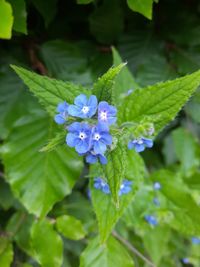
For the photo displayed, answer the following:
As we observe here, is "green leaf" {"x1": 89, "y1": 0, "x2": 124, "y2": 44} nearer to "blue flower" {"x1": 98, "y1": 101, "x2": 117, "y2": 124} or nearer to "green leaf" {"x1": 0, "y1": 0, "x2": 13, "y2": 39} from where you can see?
"green leaf" {"x1": 0, "y1": 0, "x2": 13, "y2": 39}

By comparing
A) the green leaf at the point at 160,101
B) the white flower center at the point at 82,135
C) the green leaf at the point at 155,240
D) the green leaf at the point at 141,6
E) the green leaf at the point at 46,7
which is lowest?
the green leaf at the point at 155,240

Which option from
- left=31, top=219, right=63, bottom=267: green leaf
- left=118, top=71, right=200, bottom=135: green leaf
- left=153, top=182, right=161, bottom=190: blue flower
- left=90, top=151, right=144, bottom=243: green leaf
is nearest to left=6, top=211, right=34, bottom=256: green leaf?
left=31, top=219, right=63, bottom=267: green leaf

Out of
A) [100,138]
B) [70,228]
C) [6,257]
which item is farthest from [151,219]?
[100,138]

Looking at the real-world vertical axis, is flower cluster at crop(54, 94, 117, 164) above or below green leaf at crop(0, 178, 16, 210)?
above

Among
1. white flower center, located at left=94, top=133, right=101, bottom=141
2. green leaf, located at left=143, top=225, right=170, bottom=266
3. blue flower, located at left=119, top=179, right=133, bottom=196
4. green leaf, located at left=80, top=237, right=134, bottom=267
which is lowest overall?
green leaf, located at left=143, top=225, right=170, bottom=266

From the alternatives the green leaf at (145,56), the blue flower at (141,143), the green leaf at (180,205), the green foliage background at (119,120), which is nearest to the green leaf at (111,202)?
the green foliage background at (119,120)

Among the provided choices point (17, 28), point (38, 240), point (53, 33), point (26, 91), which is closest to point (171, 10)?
point (53, 33)

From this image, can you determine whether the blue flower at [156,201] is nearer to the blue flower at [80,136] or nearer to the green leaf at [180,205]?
the green leaf at [180,205]
